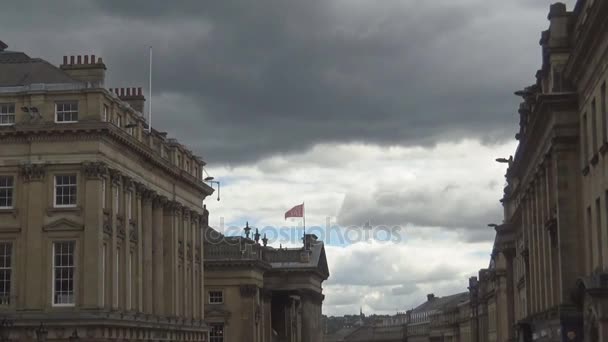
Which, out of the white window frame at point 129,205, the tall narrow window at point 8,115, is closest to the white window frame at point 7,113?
the tall narrow window at point 8,115

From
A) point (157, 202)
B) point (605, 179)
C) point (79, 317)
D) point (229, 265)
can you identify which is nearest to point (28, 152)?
point (79, 317)

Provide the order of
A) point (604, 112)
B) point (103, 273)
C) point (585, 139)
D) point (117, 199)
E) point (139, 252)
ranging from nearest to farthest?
point (604, 112) → point (585, 139) → point (103, 273) → point (117, 199) → point (139, 252)

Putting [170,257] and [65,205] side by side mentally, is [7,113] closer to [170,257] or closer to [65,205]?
[65,205]

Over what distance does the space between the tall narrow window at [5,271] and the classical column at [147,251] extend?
33.4ft

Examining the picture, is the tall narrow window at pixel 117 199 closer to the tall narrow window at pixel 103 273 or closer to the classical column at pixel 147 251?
the tall narrow window at pixel 103 273

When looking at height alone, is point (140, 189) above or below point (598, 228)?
above

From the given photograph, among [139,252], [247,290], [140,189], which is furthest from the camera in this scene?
[247,290]

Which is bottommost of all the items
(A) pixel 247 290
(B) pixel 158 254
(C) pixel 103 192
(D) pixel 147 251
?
(A) pixel 247 290

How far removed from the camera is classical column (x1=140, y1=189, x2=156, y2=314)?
2741 inches

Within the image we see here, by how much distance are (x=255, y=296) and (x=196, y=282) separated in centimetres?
2109

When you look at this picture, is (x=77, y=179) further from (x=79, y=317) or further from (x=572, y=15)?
(x=572, y=15)

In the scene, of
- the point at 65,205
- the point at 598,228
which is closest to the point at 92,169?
the point at 65,205

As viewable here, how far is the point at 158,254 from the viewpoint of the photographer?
7412 centimetres

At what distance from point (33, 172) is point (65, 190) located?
73.6 inches
